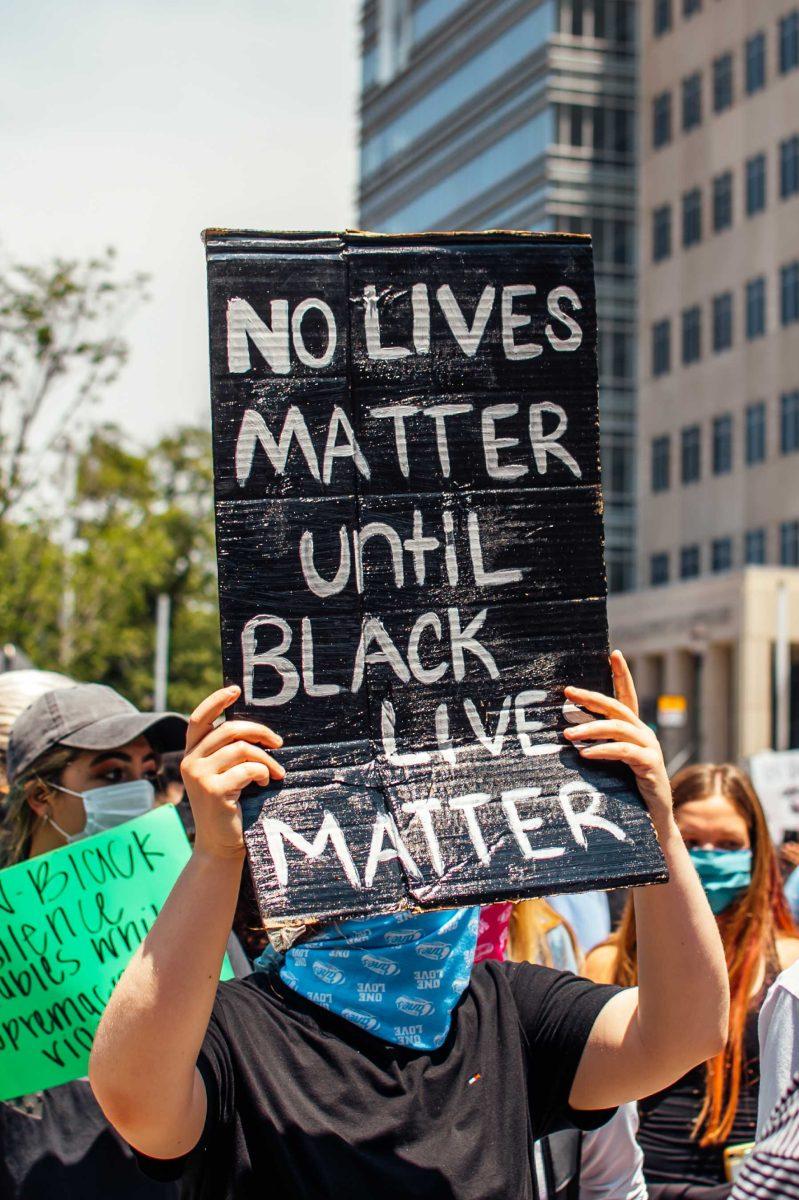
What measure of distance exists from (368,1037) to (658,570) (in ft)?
183

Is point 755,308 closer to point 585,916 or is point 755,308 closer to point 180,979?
point 585,916

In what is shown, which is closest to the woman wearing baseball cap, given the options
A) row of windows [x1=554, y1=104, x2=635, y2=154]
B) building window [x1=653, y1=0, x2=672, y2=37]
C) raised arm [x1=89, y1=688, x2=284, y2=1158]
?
raised arm [x1=89, y1=688, x2=284, y2=1158]

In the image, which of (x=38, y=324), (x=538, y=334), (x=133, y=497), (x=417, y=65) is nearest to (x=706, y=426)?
(x=133, y=497)

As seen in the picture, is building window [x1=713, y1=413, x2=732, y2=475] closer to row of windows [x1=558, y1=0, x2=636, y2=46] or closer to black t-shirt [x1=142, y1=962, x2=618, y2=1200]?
row of windows [x1=558, y1=0, x2=636, y2=46]

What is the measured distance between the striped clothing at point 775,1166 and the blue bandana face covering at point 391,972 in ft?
2.33

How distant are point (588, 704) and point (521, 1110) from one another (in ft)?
2.22

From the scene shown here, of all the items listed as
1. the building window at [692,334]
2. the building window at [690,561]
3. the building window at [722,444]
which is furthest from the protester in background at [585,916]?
the building window at [692,334]

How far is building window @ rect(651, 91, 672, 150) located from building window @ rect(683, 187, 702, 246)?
7.78 ft

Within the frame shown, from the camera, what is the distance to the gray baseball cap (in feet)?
14.6

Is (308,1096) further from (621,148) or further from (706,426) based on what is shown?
(621,148)

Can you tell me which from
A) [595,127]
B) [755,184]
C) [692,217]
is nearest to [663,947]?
[755,184]

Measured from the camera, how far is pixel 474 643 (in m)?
2.84

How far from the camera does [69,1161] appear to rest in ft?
11.9

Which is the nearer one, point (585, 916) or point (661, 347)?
point (585, 916)
